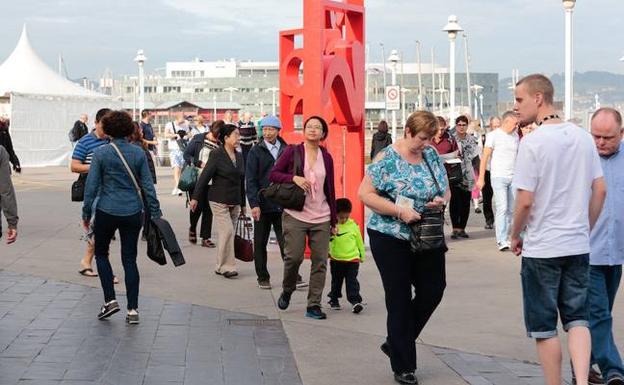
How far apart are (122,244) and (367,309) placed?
2.25 meters

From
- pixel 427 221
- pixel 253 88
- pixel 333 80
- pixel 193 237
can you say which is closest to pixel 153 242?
pixel 427 221

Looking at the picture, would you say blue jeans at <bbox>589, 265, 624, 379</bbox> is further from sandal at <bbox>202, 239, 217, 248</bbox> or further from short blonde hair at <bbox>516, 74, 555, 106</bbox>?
sandal at <bbox>202, 239, 217, 248</bbox>

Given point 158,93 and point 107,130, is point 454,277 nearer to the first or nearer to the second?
point 107,130

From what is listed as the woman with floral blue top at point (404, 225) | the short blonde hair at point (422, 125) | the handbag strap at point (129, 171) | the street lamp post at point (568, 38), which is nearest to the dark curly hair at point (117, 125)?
the handbag strap at point (129, 171)

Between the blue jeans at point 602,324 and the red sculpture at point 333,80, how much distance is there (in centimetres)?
591

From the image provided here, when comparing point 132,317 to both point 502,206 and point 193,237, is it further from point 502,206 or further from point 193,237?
point 502,206

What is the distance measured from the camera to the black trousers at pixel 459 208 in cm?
1617

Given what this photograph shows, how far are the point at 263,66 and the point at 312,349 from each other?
602ft

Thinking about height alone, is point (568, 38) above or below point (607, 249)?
above

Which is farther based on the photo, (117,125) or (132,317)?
(117,125)

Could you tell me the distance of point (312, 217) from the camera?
940 centimetres

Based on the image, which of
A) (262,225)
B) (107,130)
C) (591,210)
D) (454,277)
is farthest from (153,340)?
(454,277)

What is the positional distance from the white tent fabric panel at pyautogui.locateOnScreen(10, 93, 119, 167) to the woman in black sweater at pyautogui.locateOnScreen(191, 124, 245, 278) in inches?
1031

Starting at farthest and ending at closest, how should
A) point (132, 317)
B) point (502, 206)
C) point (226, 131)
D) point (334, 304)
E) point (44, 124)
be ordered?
point (44, 124) → point (502, 206) → point (226, 131) → point (334, 304) → point (132, 317)
